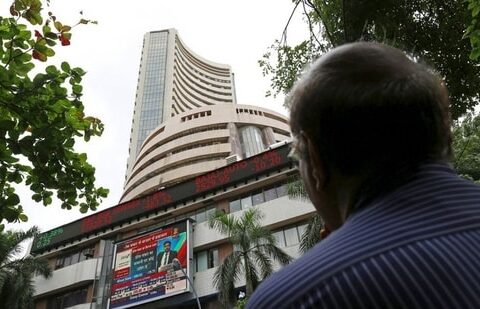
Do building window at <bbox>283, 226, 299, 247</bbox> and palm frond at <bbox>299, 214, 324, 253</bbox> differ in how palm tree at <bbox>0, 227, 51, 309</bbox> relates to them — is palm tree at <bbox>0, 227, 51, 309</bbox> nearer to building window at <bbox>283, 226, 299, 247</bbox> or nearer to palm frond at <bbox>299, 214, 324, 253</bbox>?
building window at <bbox>283, 226, 299, 247</bbox>

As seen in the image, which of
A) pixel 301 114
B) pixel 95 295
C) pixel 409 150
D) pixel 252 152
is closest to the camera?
pixel 409 150

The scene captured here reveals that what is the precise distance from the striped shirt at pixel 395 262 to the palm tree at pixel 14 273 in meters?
23.7

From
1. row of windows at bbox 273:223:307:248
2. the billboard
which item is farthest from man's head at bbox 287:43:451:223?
row of windows at bbox 273:223:307:248

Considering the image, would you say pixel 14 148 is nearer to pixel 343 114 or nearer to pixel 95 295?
pixel 343 114

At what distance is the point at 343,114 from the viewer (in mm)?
952

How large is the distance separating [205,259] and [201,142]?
76.4ft

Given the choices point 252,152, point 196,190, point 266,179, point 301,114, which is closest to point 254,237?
point 266,179

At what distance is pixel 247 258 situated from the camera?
16.0 meters

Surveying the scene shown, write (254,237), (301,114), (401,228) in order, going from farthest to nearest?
(254,237), (301,114), (401,228)

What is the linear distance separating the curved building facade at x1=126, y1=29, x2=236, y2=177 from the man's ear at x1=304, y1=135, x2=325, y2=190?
7179 centimetres

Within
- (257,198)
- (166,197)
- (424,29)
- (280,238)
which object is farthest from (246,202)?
(424,29)

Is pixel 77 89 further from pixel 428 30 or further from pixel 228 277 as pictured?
pixel 228 277

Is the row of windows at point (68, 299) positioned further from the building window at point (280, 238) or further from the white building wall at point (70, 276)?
the building window at point (280, 238)

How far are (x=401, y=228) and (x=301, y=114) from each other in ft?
1.36
